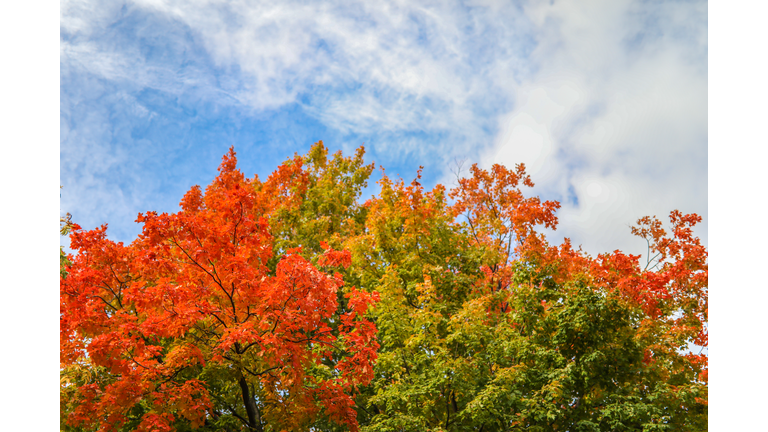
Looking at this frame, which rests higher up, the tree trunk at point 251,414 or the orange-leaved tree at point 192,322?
the orange-leaved tree at point 192,322

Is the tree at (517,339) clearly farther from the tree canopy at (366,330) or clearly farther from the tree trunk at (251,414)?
the tree trunk at (251,414)

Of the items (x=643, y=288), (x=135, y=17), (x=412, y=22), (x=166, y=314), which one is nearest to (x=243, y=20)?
(x=135, y=17)

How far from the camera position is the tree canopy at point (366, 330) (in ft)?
19.1

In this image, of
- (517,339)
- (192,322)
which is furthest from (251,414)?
(517,339)

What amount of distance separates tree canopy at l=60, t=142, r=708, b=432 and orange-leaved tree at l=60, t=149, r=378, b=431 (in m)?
0.03

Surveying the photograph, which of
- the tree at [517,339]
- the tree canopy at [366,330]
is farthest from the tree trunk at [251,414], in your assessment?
the tree at [517,339]

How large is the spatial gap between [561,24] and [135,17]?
27.5 feet

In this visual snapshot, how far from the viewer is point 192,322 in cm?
579

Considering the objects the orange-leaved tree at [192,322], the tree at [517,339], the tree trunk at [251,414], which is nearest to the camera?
the orange-leaved tree at [192,322]

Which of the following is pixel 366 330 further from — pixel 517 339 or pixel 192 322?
pixel 517 339

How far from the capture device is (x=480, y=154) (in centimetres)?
1495

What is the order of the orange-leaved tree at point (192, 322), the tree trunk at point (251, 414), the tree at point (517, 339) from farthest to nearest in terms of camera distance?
the tree at point (517, 339) → the tree trunk at point (251, 414) → the orange-leaved tree at point (192, 322)

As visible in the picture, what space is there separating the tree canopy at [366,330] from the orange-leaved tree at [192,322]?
28mm

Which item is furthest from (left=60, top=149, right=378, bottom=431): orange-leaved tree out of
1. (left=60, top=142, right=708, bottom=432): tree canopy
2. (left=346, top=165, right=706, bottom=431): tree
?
(left=346, top=165, right=706, bottom=431): tree
